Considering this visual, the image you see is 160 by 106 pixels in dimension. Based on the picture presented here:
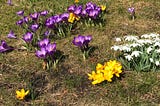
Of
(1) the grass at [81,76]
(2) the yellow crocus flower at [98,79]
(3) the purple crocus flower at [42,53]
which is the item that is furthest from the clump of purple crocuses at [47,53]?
(2) the yellow crocus flower at [98,79]

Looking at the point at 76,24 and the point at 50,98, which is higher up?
the point at 76,24

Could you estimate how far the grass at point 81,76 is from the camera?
498 centimetres

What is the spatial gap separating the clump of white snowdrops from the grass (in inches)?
4.4

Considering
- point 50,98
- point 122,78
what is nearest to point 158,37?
point 122,78

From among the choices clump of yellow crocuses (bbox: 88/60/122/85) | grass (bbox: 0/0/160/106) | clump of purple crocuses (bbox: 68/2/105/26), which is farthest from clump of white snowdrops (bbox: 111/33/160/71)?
clump of purple crocuses (bbox: 68/2/105/26)

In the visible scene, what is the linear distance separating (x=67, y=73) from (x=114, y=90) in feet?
2.70

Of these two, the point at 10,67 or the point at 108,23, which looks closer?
the point at 10,67

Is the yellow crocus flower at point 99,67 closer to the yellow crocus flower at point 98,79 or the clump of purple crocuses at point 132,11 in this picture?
the yellow crocus flower at point 98,79

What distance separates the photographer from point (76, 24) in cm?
689

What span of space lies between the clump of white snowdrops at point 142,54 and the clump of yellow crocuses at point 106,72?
0.23 m

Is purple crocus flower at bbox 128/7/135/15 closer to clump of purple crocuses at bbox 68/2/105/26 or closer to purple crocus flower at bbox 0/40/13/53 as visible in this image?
clump of purple crocuses at bbox 68/2/105/26

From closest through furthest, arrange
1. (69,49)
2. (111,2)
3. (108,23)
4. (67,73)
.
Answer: (67,73), (69,49), (108,23), (111,2)

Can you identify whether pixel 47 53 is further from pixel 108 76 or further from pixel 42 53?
pixel 108 76

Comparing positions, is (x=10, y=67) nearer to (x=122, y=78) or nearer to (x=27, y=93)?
(x=27, y=93)
